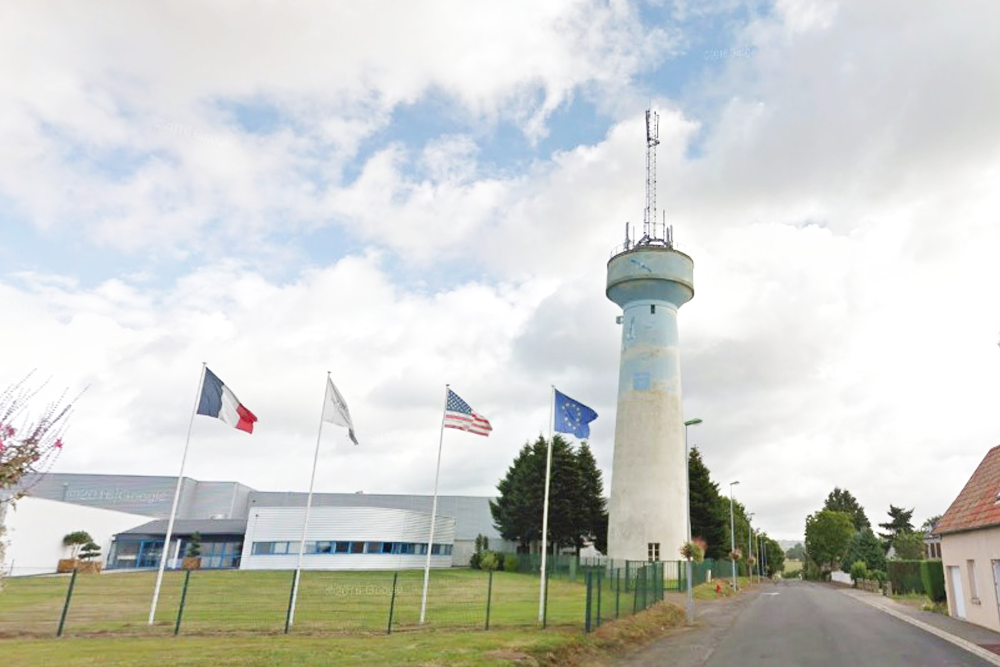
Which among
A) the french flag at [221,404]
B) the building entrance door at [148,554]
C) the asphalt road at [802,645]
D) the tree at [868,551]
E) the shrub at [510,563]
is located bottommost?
the building entrance door at [148,554]

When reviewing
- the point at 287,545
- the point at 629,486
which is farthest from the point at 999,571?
the point at 287,545

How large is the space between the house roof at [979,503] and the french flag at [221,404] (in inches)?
1014

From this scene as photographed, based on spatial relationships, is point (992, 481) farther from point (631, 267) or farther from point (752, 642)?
point (631, 267)

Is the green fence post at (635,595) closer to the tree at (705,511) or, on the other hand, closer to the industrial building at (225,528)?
the industrial building at (225,528)

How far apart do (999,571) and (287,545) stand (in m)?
46.9

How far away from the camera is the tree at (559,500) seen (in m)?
55.7

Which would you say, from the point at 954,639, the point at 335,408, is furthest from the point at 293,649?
the point at 954,639

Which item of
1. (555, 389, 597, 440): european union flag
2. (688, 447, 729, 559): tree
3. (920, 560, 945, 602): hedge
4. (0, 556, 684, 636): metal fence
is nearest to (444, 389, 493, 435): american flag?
(555, 389, 597, 440): european union flag

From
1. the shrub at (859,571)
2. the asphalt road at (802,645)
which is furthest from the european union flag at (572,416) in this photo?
the shrub at (859,571)

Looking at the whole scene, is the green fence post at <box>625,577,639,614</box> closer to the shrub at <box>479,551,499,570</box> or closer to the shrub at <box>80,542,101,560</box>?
the shrub at <box>479,551,499,570</box>

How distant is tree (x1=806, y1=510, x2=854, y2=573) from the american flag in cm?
10061

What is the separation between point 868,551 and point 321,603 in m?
69.3

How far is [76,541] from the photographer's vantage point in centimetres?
5197

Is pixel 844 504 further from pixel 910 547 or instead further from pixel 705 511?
pixel 705 511
